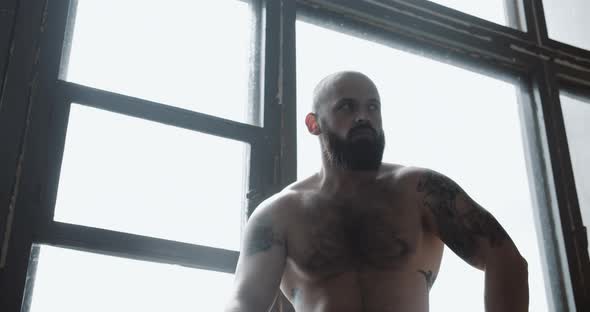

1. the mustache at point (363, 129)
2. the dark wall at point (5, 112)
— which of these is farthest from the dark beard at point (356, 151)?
the dark wall at point (5, 112)

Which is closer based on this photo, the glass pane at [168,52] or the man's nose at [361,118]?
the man's nose at [361,118]

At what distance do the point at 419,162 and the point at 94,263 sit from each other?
944 mm

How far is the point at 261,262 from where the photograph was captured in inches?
58.6

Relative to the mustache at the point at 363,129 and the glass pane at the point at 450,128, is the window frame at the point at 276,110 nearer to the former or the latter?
the glass pane at the point at 450,128

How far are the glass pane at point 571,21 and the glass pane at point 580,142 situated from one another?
0.27 metres

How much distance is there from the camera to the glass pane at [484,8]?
247 centimetres

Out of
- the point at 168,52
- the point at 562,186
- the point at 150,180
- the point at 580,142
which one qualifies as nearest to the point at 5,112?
the point at 150,180

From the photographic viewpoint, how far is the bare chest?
1.48 metres

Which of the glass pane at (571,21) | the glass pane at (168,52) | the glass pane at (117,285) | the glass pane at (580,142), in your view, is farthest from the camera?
the glass pane at (571,21)

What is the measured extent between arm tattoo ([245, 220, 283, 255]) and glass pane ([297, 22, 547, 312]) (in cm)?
45

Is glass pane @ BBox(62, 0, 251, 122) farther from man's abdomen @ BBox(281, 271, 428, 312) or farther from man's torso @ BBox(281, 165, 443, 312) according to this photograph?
man's abdomen @ BBox(281, 271, 428, 312)

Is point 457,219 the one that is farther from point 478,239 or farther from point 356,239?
point 356,239

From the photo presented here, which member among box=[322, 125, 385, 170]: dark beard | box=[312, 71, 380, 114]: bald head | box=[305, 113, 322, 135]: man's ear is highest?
box=[312, 71, 380, 114]: bald head

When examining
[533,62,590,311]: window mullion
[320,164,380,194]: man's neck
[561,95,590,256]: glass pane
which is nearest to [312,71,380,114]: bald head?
[320,164,380,194]: man's neck
